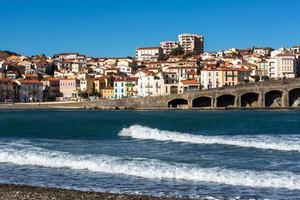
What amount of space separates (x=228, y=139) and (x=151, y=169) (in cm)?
1313

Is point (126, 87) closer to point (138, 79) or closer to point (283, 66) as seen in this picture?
point (138, 79)

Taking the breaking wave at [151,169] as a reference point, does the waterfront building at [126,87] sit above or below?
above

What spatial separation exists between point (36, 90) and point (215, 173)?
11769 centimetres

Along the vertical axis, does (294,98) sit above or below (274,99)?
above

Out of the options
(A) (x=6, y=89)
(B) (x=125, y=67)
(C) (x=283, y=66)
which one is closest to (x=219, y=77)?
(C) (x=283, y=66)

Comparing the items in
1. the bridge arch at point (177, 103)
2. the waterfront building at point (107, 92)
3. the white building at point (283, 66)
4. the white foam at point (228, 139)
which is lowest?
the white foam at point (228, 139)

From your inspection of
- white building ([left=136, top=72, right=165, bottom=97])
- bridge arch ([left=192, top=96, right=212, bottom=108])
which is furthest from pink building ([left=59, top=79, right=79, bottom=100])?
bridge arch ([left=192, top=96, right=212, bottom=108])

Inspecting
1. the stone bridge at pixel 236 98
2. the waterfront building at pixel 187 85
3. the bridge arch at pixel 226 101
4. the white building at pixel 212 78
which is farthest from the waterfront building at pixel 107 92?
the bridge arch at pixel 226 101

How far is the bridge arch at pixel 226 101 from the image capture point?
102338 millimetres

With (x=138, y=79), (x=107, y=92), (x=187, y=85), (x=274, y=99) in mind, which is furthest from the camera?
(x=107, y=92)

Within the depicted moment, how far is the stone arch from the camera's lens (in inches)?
3871

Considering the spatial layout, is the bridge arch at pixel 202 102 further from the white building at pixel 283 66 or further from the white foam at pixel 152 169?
the white foam at pixel 152 169

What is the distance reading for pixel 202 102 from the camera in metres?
104

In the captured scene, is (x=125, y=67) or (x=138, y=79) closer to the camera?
(x=138, y=79)
